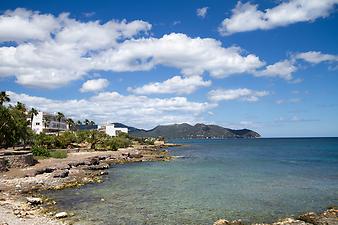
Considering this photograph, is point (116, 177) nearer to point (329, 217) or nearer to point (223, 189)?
Answer: point (223, 189)

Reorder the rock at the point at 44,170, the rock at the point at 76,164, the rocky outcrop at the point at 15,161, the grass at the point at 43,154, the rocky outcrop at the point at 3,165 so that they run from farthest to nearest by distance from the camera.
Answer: the grass at the point at 43,154
the rock at the point at 76,164
the rocky outcrop at the point at 15,161
the rocky outcrop at the point at 3,165
the rock at the point at 44,170

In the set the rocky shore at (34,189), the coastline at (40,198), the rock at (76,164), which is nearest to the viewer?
the coastline at (40,198)

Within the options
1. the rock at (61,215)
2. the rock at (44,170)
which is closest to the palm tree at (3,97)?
the rock at (44,170)

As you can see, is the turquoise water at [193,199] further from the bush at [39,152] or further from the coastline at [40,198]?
the bush at [39,152]

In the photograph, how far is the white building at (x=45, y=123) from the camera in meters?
147

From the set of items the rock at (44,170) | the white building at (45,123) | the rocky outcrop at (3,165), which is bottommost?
the rock at (44,170)

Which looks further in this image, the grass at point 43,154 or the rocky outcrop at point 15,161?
the grass at point 43,154

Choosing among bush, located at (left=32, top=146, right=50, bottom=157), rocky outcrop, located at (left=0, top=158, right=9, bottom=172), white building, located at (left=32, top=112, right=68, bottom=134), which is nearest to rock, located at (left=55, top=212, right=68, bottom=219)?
rocky outcrop, located at (left=0, top=158, right=9, bottom=172)

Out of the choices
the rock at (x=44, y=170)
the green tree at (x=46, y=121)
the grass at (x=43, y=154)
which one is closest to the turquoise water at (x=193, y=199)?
the rock at (x=44, y=170)

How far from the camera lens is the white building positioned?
14709cm

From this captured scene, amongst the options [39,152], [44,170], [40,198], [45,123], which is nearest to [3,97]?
[39,152]

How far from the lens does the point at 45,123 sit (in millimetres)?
147250

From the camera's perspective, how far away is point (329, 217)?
2517cm

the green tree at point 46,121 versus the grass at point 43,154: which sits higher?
the green tree at point 46,121
